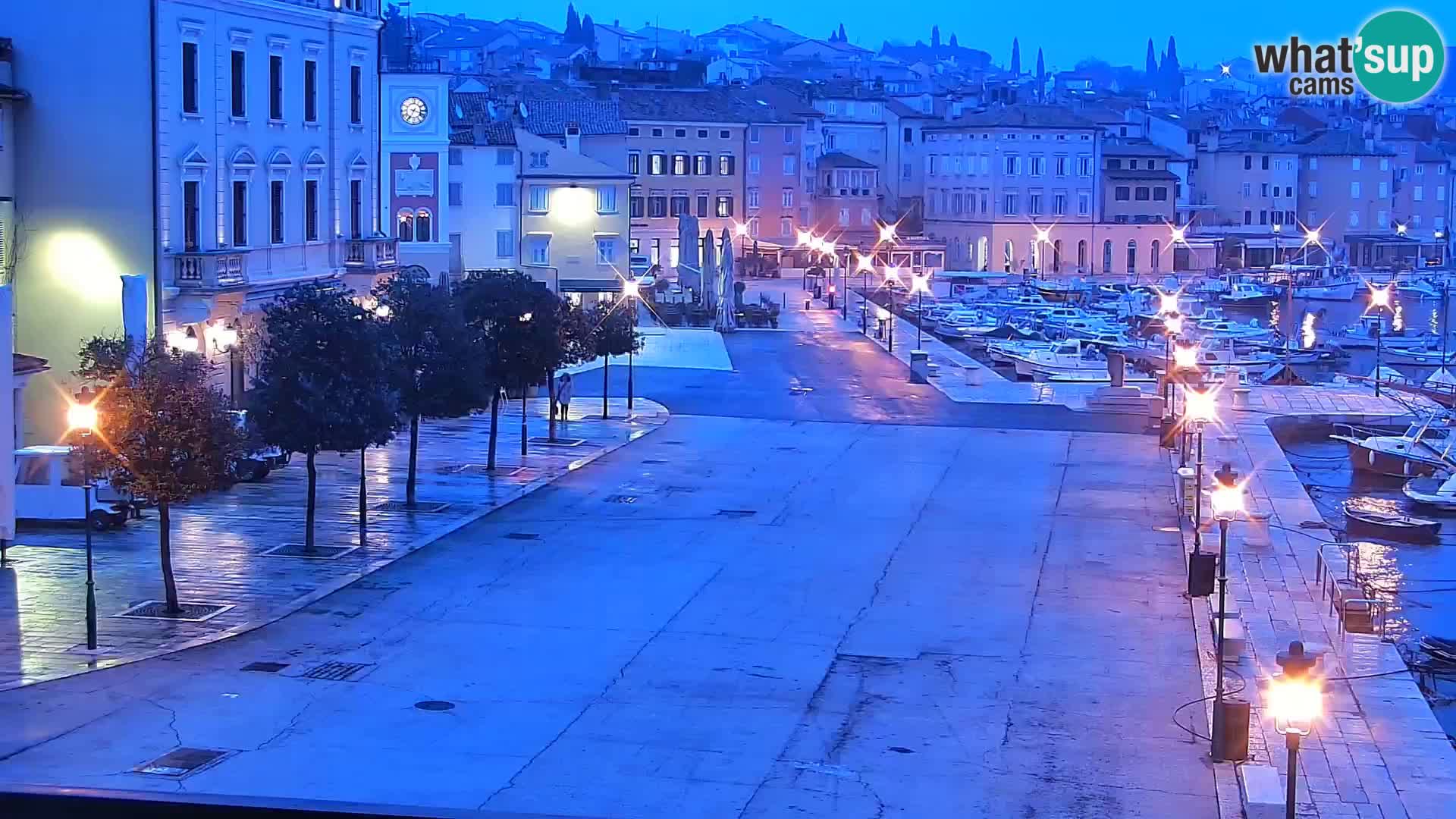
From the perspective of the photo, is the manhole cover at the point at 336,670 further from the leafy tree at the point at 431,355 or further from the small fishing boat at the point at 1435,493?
the small fishing boat at the point at 1435,493

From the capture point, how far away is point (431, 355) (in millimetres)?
29016

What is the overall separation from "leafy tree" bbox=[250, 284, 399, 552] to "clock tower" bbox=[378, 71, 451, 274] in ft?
101

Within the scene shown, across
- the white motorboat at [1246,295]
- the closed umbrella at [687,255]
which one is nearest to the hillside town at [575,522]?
the closed umbrella at [687,255]

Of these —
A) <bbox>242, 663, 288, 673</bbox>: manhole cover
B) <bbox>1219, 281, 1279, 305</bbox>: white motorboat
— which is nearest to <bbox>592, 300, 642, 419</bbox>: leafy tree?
<bbox>242, 663, 288, 673</bbox>: manhole cover

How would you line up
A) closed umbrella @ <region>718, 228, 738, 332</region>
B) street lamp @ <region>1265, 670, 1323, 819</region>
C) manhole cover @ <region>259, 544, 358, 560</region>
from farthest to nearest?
closed umbrella @ <region>718, 228, 738, 332</region> → manhole cover @ <region>259, 544, 358, 560</region> → street lamp @ <region>1265, 670, 1323, 819</region>

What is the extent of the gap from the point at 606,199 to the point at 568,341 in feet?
128

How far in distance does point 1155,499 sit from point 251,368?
1741cm

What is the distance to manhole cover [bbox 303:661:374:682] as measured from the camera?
61.0 ft

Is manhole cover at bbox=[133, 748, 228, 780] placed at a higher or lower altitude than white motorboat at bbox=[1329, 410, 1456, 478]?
lower

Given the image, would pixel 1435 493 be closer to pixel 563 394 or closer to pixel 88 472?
pixel 563 394

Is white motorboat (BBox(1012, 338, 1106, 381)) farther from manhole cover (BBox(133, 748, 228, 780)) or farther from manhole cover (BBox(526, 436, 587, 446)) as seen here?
manhole cover (BBox(133, 748, 228, 780))

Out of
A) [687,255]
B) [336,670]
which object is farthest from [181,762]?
[687,255]

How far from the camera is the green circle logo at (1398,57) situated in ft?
Result: 144

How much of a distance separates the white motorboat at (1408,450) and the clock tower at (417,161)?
1101 inches
